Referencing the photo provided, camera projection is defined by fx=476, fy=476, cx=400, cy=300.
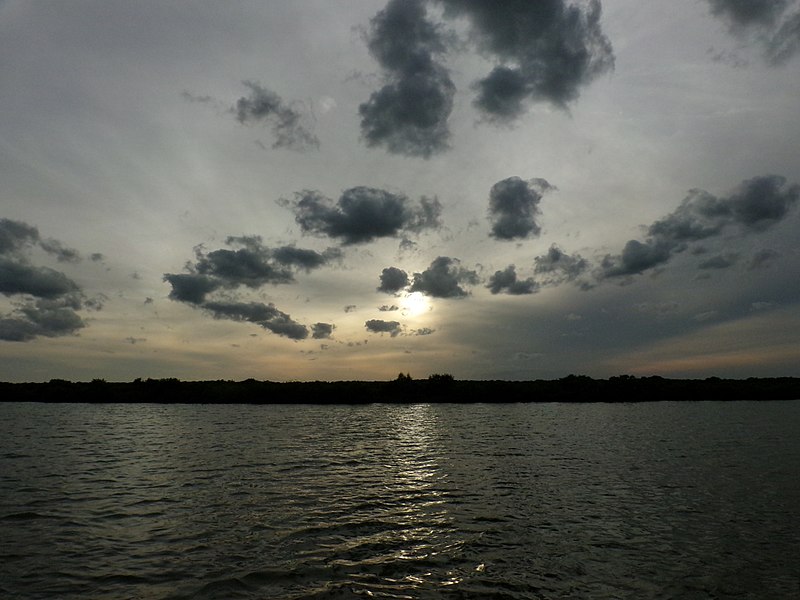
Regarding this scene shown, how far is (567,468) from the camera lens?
32.6 meters

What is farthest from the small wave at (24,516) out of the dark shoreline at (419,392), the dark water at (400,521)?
the dark shoreline at (419,392)

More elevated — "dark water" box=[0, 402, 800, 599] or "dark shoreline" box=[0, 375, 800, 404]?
"dark shoreline" box=[0, 375, 800, 404]

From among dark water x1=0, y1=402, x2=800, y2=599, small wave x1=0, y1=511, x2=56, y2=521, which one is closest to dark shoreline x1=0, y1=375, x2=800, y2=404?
dark water x1=0, y1=402, x2=800, y2=599

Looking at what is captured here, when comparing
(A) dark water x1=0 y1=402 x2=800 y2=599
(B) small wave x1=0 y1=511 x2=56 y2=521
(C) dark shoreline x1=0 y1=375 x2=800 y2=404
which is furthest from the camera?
(C) dark shoreline x1=0 y1=375 x2=800 y2=404

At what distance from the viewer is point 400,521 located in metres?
20.1

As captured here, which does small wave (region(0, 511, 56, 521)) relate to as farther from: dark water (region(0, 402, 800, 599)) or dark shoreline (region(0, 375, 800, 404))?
dark shoreline (region(0, 375, 800, 404))

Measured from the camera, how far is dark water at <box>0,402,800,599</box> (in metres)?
13.8

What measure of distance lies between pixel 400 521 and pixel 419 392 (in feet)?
369

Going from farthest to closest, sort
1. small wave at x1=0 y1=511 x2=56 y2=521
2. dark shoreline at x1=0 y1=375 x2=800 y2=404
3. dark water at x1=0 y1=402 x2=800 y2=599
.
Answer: dark shoreline at x1=0 y1=375 x2=800 y2=404
small wave at x1=0 y1=511 x2=56 y2=521
dark water at x1=0 y1=402 x2=800 y2=599

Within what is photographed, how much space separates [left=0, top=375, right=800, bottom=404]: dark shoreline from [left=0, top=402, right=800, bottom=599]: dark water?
83992mm

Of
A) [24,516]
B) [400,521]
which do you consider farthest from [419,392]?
[24,516]

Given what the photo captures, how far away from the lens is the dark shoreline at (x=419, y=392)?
12450 centimetres

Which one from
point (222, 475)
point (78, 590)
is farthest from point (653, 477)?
point (78, 590)

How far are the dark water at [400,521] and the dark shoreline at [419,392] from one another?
276 feet
